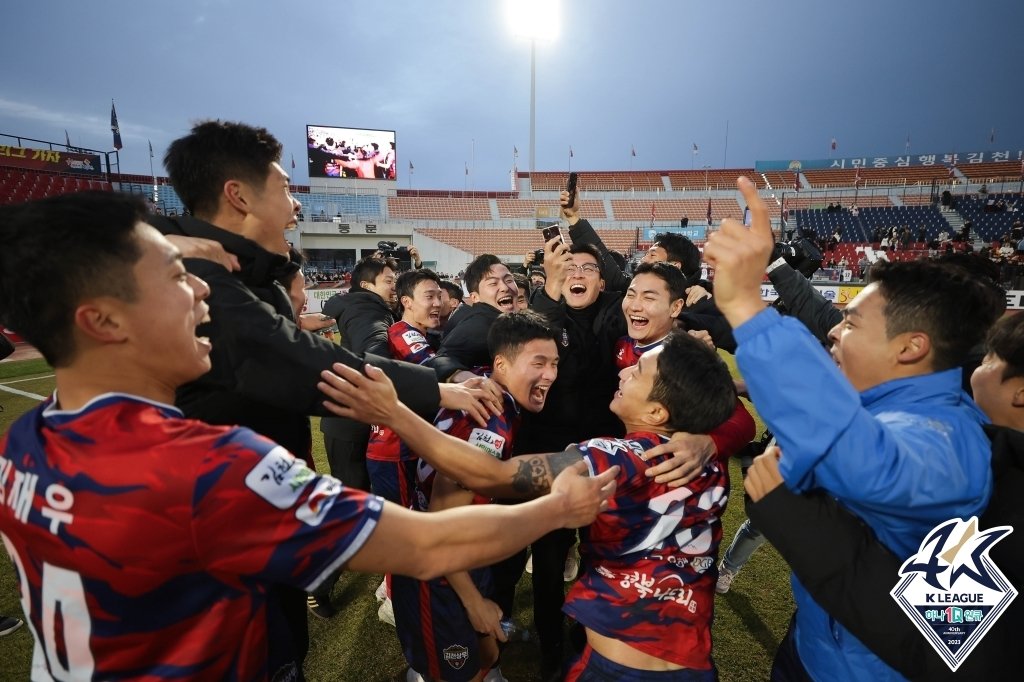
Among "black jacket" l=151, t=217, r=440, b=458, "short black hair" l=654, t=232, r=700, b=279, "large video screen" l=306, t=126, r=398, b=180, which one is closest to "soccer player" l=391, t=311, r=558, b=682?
"black jacket" l=151, t=217, r=440, b=458

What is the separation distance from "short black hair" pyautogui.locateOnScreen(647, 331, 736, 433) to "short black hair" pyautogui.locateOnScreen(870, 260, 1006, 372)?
0.58 metres

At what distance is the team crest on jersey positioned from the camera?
2.31 m

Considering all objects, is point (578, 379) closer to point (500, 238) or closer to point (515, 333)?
point (515, 333)

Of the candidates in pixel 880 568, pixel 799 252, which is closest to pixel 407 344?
pixel 880 568

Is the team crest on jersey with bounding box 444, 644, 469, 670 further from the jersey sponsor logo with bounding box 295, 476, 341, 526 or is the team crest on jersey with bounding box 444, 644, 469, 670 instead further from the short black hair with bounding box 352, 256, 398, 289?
the short black hair with bounding box 352, 256, 398, 289

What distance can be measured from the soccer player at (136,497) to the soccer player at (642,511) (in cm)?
57

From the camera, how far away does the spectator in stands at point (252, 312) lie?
5.69 ft

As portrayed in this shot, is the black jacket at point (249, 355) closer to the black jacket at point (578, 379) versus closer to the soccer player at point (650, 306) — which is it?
the black jacket at point (578, 379)

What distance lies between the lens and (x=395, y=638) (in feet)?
10.6

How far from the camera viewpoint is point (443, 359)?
9.97 feet

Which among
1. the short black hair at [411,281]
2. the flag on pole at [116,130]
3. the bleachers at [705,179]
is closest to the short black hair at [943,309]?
the short black hair at [411,281]

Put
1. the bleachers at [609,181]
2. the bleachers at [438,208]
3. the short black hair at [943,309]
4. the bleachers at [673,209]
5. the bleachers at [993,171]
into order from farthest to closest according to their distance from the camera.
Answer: the bleachers at [609,181], the bleachers at [438,208], the bleachers at [673,209], the bleachers at [993,171], the short black hair at [943,309]

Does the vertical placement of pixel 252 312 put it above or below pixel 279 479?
above

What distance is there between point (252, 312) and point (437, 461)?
844 millimetres
